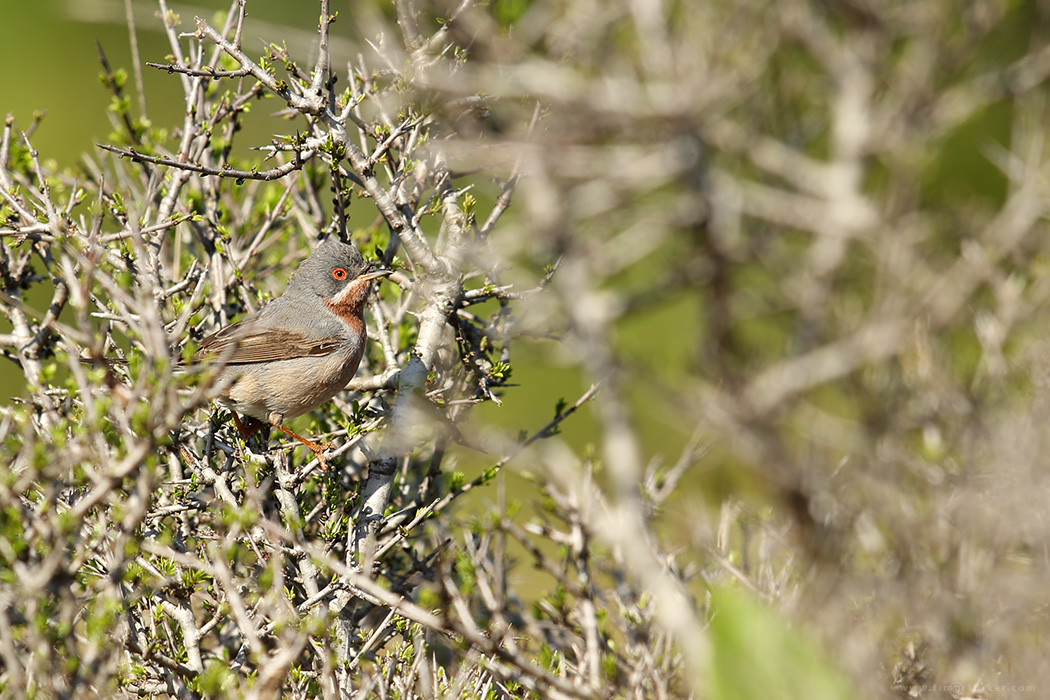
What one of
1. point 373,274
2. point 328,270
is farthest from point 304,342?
point 373,274

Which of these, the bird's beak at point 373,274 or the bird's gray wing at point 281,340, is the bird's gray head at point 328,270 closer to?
the bird's beak at point 373,274

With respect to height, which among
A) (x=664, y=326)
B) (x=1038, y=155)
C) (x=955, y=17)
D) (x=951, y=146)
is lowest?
(x=664, y=326)

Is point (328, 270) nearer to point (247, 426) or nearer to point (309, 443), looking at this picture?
point (247, 426)

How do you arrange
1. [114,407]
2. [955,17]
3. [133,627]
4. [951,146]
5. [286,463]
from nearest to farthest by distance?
[114,407], [133,627], [286,463], [955,17], [951,146]

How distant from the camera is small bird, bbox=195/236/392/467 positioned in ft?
13.4

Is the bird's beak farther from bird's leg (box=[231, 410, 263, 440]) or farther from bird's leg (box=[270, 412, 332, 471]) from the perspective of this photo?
bird's leg (box=[231, 410, 263, 440])

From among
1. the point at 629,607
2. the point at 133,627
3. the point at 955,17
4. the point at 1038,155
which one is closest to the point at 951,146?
the point at 955,17

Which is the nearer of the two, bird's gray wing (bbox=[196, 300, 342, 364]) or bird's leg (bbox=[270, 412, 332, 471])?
bird's leg (bbox=[270, 412, 332, 471])

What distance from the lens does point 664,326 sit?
1041 centimetres

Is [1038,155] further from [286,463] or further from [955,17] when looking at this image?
[286,463]

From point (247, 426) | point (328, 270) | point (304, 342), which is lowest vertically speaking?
point (247, 426)

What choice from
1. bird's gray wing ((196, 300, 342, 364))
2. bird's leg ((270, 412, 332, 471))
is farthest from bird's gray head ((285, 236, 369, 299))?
bird's leg ((270, 412, 332, 471))

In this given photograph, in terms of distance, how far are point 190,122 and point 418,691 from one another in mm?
2381

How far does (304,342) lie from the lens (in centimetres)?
445
